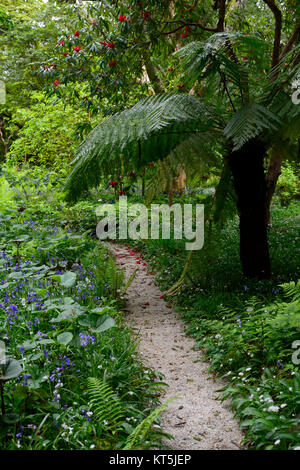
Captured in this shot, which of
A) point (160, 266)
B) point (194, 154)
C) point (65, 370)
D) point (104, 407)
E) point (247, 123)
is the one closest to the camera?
point (104, 407)

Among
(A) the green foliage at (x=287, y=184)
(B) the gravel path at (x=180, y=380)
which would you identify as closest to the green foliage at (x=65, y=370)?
(B) the gravel path at (x=180, y=380)

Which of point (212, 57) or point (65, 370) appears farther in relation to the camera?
point (212, 57)

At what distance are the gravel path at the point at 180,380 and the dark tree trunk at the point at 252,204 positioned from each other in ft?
2.88

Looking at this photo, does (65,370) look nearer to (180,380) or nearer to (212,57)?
(180,380)

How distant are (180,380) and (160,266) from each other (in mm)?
2325

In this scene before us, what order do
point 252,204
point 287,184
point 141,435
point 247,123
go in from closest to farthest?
1. point 141,435
2. point 247,123
3. point 252,204
4. point 287,184

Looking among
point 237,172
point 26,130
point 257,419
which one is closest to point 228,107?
point 237,172

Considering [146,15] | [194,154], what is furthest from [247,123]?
[146,15]

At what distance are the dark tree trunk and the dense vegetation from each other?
12 mm

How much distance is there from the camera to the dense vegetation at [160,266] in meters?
1.67

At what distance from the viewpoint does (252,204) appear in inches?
128

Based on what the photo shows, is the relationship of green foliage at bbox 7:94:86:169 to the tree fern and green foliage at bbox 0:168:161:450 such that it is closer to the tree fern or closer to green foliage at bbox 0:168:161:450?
green foliage at bbox 0:168:161:450

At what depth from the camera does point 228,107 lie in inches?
138

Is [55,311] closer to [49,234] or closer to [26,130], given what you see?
[49,234]
